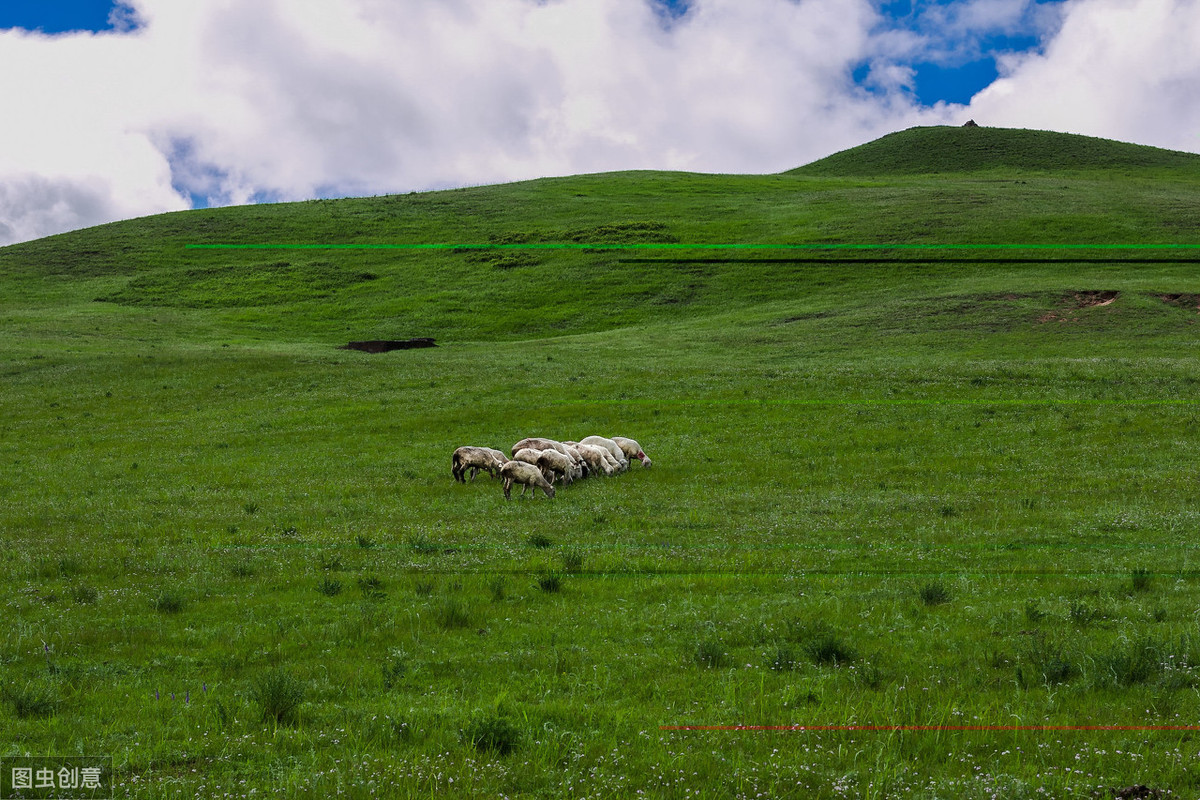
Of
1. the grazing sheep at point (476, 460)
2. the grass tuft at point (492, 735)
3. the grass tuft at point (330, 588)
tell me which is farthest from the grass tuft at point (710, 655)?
the grazing sheep at point (476, 460)

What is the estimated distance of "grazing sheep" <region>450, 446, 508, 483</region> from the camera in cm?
2525

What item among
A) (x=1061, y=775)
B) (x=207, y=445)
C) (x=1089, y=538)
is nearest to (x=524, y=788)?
(x=1061, y=775)

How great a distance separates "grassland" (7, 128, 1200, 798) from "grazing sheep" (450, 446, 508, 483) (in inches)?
40.3

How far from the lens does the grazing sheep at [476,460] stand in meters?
25.2

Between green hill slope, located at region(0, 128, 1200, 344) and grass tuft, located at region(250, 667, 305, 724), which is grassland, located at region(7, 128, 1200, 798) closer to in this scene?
grass tuft, located at region(250, 667, 305, 724)

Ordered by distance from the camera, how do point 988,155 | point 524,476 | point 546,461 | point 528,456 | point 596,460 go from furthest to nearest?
point 988,155 → point 596,460 → point 546,461 → point 528,456 → point 524,476

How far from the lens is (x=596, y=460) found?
1026 inches

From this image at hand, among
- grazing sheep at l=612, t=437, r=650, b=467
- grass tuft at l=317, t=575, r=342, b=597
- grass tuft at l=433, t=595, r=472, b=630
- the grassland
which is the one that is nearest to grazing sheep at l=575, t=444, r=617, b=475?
the grassland

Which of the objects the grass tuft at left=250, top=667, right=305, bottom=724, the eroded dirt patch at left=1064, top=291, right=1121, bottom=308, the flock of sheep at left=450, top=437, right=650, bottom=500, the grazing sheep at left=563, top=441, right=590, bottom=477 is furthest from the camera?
the eroded dirt patch at left=1064, top=291, right=1121, bottom=308

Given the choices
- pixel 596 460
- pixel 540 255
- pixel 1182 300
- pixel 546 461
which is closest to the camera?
pixel 546 461

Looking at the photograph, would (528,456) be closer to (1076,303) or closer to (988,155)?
(1076,303)

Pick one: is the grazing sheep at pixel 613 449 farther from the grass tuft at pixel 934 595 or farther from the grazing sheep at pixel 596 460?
the grass tuft at pixel 934 595

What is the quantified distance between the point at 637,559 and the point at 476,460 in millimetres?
11613

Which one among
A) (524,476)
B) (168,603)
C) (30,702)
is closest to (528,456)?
(524,476)
